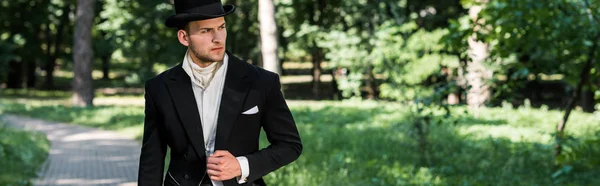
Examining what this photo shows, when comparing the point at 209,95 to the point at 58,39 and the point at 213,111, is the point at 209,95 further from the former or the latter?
the point at 58,39

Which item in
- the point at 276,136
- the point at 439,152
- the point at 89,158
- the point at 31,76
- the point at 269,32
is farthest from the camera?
the point at 31,76

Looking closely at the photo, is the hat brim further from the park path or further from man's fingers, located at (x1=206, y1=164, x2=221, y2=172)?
the park path

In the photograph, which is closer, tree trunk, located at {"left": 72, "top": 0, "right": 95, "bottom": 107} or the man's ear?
the man's ear

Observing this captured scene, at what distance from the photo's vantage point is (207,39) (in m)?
2.89

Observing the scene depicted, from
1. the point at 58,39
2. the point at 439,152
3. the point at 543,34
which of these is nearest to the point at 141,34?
the point at 58,39

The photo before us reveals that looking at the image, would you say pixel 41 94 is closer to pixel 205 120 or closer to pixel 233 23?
pixel 233 23

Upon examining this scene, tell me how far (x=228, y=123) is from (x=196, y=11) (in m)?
0.44

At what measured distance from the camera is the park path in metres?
10.5

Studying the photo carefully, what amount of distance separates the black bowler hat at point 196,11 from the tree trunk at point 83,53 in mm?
22885

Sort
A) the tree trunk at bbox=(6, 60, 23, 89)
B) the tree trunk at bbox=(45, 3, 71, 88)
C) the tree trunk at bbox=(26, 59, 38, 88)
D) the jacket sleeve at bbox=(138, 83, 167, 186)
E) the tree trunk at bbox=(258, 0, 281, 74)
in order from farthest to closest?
the tree trunk at bbox=(26, 59, 38, 88)
the tree trunk at bbox=(6, 60, 23, 89)
the tree trunk at bbox=(45, 3, 71, 88)
the tree trunk at bbox=(258, 0, 281, 74)
the jacket sleeve at bbox=(138, 83, 167, 186)

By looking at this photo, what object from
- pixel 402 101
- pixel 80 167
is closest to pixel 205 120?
pixel 402 101

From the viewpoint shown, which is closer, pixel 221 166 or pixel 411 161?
pixel 221 166

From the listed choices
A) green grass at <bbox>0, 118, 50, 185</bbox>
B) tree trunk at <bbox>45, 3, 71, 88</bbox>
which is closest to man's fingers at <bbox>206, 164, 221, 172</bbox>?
green grass at <bbox>0, 118, 50, 185</bbox>

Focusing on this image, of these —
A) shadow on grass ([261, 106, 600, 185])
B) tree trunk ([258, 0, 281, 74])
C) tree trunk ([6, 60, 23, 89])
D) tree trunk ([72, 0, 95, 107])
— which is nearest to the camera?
shadow on grass ([261, 106, 600, 185])
